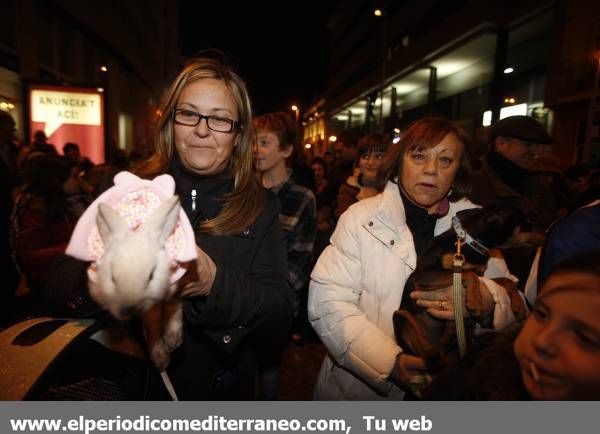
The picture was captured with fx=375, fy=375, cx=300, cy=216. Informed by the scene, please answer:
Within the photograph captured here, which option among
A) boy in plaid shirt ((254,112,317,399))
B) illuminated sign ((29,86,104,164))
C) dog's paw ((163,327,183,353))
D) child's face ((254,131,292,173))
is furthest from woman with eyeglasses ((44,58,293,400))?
illuminated sign ((29,86,104,164))

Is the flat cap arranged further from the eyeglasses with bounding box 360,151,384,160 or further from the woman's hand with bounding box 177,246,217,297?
the woman's hand with bounding box 177,246,217,297

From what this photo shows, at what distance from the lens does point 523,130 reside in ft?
9.77

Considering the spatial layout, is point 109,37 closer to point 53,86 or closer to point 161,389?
point 53,86

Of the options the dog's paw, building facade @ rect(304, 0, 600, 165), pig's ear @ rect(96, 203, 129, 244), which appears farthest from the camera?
building facade @ rect(304, 0, 600, 165)

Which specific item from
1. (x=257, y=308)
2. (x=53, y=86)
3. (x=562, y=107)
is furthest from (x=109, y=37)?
(x=257, y=308)

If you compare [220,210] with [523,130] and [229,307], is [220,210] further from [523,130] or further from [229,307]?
[523,130]

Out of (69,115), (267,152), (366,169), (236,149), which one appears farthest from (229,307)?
(69,115)

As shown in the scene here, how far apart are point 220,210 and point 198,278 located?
486mm

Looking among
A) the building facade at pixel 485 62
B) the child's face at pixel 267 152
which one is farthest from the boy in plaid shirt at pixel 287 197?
the building facade at pixel 485 62

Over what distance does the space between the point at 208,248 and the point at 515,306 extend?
149 cm

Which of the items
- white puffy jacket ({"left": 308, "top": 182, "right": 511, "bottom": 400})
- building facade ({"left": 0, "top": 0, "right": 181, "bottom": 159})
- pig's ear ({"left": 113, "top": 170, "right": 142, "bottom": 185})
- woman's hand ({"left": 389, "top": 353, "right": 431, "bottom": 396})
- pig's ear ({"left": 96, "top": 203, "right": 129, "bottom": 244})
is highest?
building facade ({"left": 0, "top": 0, "right": 181, "bottom": 159})

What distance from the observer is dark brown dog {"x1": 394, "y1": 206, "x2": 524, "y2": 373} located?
1729 mm

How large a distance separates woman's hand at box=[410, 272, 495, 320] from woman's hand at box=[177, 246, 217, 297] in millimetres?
1015

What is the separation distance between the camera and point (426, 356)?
5.65 feet
